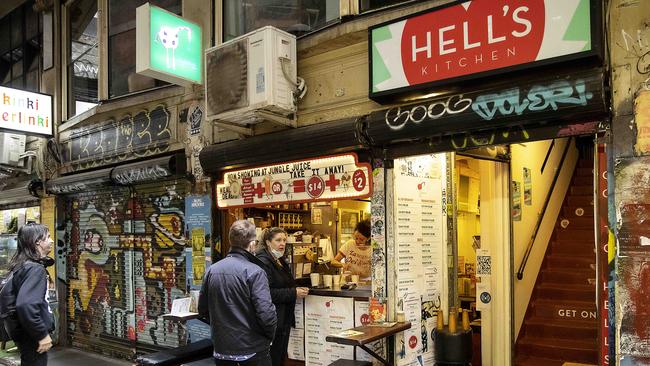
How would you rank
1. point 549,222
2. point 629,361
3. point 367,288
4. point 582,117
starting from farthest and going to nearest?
point 549,222 → point 367,288 → point 582,117 → point 629,361

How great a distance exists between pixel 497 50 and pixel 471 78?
1.04 ft

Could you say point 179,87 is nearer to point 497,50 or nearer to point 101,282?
point 101,282

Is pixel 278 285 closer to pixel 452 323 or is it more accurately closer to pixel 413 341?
pixel 413 341

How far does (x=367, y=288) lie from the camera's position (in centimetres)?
653

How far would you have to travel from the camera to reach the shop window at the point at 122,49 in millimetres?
9266

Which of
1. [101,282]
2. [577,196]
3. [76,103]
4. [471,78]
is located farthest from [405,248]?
[76,103]

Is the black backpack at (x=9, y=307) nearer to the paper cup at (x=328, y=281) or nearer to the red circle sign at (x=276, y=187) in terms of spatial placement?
the red circle sign at (x=276, y=187)

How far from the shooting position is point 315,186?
20.7ft

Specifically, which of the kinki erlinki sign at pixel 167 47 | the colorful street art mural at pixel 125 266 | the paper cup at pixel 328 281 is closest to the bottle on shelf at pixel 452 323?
the paper cup at pixel 328 281

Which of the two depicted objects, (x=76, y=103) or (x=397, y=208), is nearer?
(x=397, y=208)

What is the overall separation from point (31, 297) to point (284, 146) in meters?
3.00

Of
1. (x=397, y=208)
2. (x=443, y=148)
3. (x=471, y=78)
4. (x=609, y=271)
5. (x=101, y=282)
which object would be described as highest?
(x=471, y=78)

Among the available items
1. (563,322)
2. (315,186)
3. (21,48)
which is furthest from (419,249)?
(21,48)

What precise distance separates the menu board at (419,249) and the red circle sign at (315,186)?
873 millimetres
